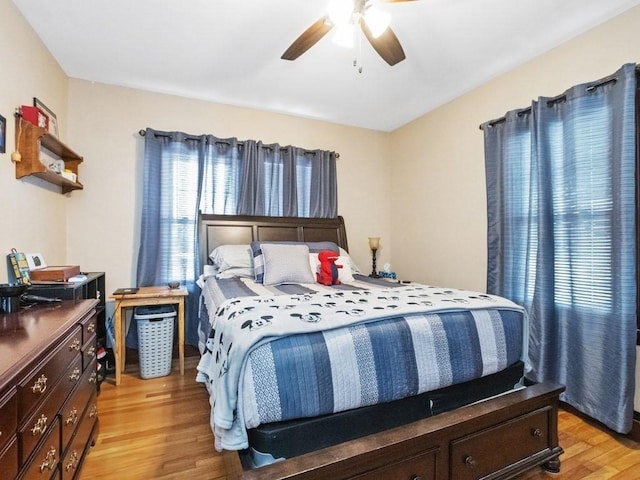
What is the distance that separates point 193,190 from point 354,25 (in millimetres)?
2127

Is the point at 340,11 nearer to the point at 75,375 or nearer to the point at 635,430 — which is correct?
the point at 75,375

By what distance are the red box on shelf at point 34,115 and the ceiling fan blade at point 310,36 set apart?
1643 millimetres

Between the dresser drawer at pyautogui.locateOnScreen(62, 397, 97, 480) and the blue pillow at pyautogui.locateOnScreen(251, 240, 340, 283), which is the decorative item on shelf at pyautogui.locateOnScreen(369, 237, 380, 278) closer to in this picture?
the blue pillow at pyautogui.locateOnScreen(251, 240, 340, 283)

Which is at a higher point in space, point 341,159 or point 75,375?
point 341,159

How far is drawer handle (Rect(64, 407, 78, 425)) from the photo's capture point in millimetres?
1328

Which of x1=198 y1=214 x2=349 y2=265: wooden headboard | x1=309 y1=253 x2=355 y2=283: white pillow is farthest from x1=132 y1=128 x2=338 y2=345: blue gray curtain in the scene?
x1=309 y1=253 x2=355 y2=283: white pillow

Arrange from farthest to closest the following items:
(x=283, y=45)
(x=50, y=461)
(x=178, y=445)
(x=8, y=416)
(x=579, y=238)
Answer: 1. (x=283, y=45)
2. (x=579, y=238)
3. (x=178, y=445)
4. (x=50, y=461)
5. (x=8, y=416)

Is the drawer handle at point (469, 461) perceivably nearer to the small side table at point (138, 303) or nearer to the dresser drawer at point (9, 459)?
the dresser drawer at point (9, 459)

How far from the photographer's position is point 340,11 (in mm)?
1700

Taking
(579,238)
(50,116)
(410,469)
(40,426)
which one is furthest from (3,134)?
(579,238)

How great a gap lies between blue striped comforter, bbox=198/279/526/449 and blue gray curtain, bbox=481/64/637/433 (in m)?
0.69

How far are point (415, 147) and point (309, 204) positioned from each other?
4.68 feet

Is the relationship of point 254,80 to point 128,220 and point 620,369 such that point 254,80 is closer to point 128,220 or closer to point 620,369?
point 128,220

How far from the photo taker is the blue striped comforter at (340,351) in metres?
1.21
